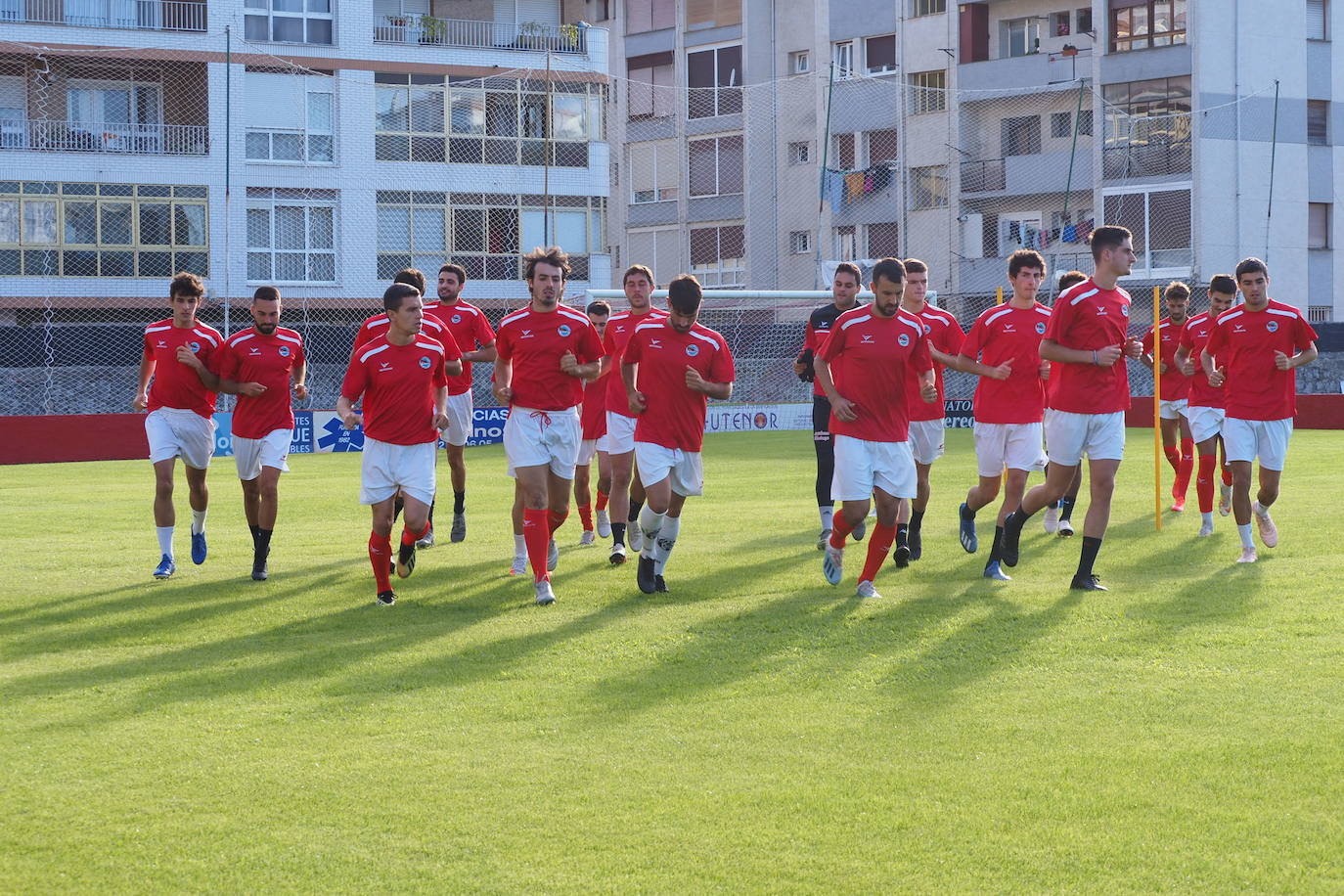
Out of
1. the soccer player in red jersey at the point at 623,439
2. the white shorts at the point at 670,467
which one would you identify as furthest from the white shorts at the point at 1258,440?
the soccer player in red jersey at the point at 623,439

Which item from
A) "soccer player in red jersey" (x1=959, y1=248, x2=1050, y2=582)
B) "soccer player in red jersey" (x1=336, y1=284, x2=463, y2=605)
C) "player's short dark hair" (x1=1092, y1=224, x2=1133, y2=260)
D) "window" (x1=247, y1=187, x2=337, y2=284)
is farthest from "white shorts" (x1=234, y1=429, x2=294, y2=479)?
"window" (x1=247, y1=187, x2=337, y2=284)

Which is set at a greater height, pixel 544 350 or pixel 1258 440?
pixel 544 350

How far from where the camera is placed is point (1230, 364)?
11.2 m

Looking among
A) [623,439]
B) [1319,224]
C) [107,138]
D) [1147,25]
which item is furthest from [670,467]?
[1319,224]

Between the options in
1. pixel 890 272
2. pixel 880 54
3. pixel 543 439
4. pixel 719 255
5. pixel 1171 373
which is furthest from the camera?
pixel 719 255

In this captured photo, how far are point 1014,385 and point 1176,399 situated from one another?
158 inches

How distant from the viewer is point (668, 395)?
1002 centimetres

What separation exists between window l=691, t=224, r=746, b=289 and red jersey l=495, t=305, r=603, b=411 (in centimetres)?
3658

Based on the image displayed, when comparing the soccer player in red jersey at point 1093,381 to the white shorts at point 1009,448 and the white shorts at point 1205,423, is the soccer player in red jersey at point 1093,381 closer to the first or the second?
the white shorts at point 1009,448

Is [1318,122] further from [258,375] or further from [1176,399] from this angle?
[258,375]

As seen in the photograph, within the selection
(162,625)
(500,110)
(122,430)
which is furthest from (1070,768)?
(500,110)

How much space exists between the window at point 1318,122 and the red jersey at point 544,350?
120 feet

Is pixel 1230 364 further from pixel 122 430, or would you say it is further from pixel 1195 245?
pixel 1195 245

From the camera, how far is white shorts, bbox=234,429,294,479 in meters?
11.0
